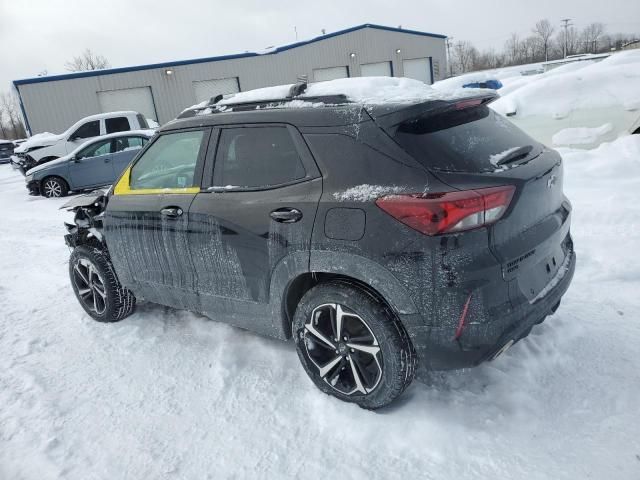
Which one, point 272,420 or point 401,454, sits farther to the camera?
point 272,420

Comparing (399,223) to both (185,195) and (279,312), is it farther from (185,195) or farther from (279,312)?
(185,195)

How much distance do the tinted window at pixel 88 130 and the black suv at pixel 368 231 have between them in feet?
42.0

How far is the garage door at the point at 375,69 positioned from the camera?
97.0 ft

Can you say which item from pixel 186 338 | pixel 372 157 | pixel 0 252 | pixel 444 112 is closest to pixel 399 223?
pixel 372 157

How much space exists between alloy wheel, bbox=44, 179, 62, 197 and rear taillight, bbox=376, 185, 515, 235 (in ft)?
39.2

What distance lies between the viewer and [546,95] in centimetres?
774

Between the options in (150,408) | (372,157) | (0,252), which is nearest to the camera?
(372,157)

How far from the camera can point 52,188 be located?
11742mm

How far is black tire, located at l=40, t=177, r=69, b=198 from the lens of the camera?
461 inches

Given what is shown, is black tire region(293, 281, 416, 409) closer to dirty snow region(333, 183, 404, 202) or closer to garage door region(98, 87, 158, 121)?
dirty snow region(333, 183, 404, 202)

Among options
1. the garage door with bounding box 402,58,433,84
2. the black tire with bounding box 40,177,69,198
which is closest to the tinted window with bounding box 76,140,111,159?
the black tire with bounding box 40,177,69,198

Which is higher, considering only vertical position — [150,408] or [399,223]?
[399,223]

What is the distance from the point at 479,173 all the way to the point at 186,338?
2517 millimetres

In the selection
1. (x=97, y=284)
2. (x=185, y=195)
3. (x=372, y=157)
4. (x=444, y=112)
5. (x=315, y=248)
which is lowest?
(x=97, y=284)
